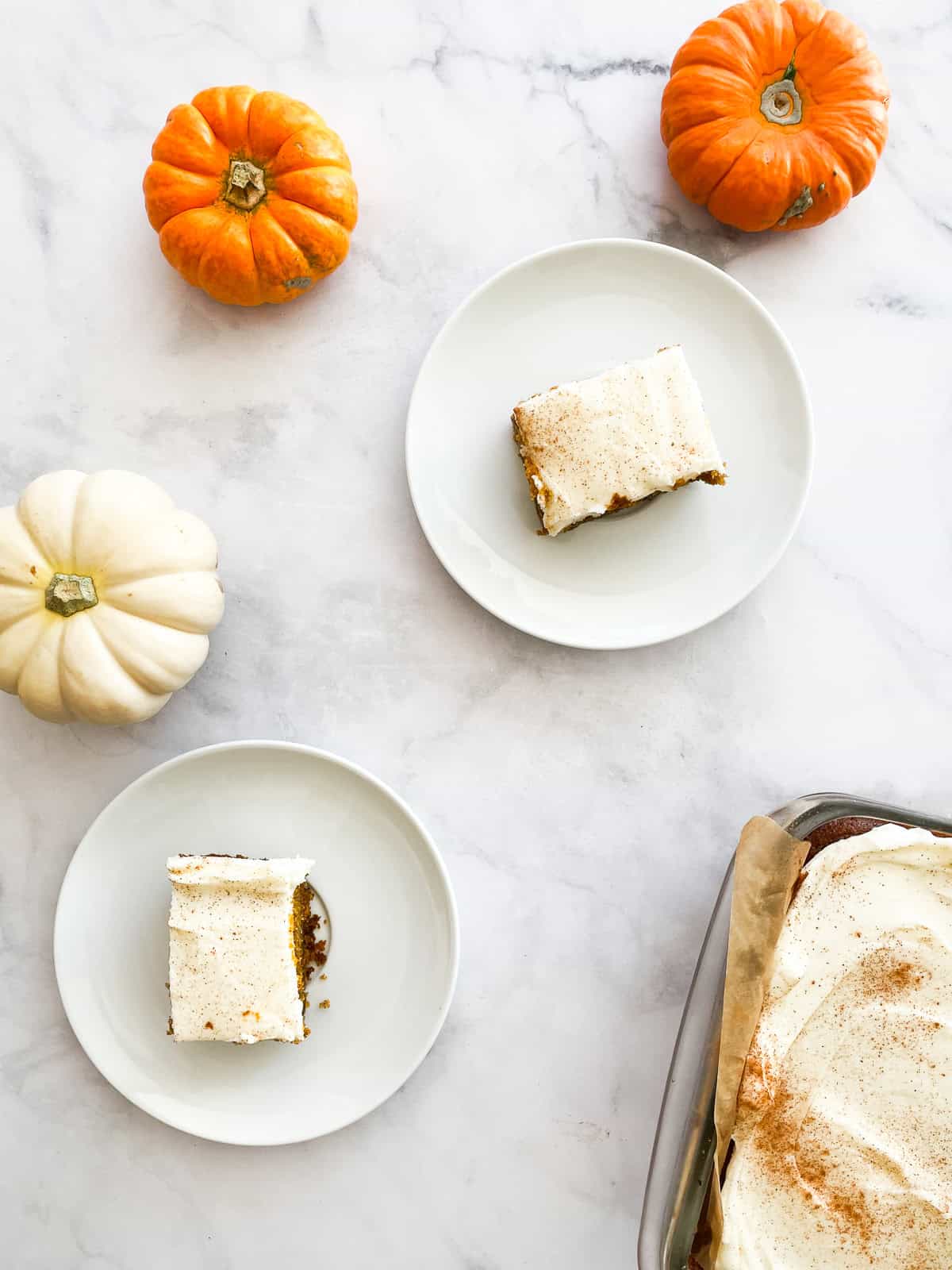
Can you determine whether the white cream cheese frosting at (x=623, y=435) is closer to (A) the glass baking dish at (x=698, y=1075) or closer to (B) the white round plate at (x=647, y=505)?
(B) the white round plate at (x=647, y=505)

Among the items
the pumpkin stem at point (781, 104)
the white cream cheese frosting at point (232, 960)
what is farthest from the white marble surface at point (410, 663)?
the white cream cheese frosting at point (232, 960)

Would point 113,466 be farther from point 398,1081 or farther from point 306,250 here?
point 398,1081

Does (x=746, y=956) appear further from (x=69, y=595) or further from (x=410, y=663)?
(x=69, y=595)

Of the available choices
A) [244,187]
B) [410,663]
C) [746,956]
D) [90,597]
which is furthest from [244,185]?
[746,956]

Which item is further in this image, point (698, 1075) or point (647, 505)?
point (647, 505)

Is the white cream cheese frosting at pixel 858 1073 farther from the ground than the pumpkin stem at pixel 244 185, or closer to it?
closer to it

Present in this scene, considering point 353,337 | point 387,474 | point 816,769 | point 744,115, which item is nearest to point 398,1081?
point 816,769
